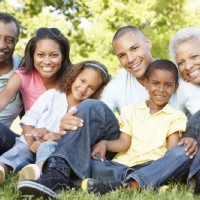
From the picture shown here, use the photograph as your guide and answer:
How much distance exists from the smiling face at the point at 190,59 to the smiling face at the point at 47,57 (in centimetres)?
105

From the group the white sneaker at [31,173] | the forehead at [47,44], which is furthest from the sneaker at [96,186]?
the forehead at [47,44]

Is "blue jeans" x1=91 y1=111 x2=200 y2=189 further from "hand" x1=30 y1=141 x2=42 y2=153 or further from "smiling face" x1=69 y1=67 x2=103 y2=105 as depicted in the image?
"smiling face" x1=69 y1=67 x2=103 y2=105

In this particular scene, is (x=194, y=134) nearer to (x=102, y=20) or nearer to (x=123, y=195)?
(x=123, y=195)

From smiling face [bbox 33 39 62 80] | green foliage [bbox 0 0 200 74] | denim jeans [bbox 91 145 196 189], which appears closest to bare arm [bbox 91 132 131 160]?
denim jeans [bbox 91 145 196 189]

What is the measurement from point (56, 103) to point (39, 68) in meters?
0.39

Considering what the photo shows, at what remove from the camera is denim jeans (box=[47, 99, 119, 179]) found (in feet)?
9.27

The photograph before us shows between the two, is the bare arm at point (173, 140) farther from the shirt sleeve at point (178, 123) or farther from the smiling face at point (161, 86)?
the smiling face at point (161, 86)

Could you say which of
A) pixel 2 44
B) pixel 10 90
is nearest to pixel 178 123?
pixel 10 90

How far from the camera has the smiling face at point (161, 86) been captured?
3.28 m

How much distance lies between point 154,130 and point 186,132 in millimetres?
246

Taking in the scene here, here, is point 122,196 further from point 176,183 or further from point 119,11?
Answer: point 119,11

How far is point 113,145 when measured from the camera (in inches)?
124

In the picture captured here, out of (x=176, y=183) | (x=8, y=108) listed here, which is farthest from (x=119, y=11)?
(x=176, y=183)

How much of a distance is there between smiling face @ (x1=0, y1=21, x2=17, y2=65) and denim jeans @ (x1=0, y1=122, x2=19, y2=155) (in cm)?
77
